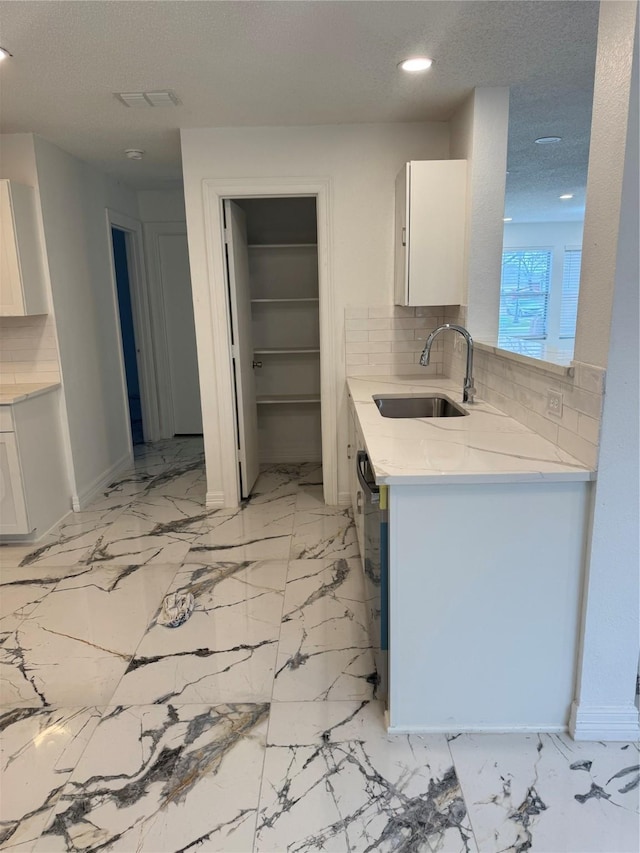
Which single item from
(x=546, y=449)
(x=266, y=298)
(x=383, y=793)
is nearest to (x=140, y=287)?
(x=266, y=298)

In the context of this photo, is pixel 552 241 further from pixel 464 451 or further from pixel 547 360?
pixel 464 451

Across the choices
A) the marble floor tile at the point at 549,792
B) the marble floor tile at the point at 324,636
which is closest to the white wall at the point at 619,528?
the marble floor tile at the point at 549,792

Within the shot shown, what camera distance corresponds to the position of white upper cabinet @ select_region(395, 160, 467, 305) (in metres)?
2.91

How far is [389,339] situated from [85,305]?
7.51ft

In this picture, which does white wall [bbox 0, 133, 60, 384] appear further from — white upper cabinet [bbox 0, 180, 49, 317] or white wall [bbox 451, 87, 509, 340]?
white wall [bbox 451, 87, 509, 340]

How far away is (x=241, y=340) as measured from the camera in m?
3.77

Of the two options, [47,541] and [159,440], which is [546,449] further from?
[159,440]

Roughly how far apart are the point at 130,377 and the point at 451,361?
489cm

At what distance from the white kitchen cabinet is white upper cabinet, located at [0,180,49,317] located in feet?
1.91

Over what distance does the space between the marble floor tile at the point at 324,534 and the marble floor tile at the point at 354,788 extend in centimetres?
118

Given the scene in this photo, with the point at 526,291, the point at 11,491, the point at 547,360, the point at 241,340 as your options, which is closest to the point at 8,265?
the point at 11,491

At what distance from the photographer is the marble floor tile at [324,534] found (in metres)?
3.09

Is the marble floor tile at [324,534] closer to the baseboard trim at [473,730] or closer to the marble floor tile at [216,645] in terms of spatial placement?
the marble floor tile at [216,645]

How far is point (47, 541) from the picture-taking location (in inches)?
132
